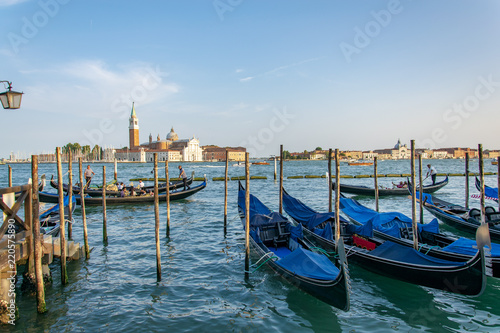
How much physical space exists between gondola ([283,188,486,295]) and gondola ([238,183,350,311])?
534 millimetres

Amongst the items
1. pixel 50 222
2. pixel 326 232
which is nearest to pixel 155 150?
pixel 50 222

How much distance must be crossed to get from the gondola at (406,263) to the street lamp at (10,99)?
490 centimetres

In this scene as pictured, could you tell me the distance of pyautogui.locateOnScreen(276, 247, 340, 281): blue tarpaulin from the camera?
3.94 meters

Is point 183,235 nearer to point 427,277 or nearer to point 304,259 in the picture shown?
point 304,259

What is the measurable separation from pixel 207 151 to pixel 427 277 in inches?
3692

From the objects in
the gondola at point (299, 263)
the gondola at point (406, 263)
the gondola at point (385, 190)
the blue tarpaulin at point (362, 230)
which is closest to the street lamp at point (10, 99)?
the gondola at point (299, 263)

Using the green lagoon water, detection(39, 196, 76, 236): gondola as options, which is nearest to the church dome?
detection(39, 196, 76, 236): gondola

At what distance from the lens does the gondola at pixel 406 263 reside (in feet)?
12.5

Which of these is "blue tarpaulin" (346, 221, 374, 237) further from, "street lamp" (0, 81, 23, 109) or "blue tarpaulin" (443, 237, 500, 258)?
"street lamp" (0, 81, 23, 109)

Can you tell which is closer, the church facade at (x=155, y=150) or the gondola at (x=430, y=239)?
the gondola at (x=430, y=239)

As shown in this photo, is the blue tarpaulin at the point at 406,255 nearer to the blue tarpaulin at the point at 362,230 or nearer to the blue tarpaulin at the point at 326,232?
the blue tarpaulin at the point at 362,230

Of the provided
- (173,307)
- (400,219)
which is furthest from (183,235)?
(400,219)

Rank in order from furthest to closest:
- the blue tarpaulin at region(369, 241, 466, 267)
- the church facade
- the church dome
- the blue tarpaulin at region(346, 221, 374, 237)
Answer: the church dome
the church facade
the blue tarpaulin at region(346, 221, 374, 237)
the blue tarpaulin at region(369, 241, 466, 267)

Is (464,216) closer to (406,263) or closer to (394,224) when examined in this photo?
(394,224)
